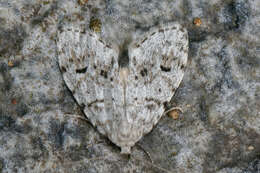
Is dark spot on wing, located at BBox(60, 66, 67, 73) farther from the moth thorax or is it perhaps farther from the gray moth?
the moth thorax

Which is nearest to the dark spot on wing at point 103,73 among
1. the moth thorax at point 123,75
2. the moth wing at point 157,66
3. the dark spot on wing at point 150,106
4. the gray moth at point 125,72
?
the gray moth at point 125,72

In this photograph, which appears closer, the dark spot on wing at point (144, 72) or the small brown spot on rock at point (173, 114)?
the dark spot on wing at point (144, 72)

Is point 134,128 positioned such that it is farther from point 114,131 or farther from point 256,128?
point 256,128

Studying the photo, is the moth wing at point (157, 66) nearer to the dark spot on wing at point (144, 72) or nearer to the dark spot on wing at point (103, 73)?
the dark spot on wing at point (144, 72)

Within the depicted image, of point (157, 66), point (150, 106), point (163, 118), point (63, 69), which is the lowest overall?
point (163, 118)

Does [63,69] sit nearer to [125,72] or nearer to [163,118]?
[125,72]

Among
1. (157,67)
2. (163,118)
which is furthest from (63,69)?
(163,118)
